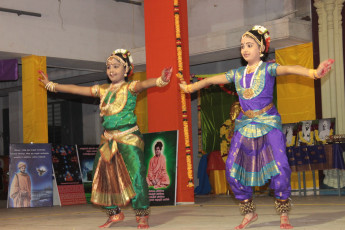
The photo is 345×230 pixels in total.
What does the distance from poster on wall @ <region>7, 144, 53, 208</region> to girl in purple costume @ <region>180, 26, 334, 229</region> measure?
6073 mm

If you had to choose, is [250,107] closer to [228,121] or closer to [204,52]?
[204,52]

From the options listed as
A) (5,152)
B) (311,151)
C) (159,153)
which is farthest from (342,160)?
(5,152)

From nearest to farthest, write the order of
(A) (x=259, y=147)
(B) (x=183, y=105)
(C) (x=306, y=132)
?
(A) (x=259, y=147) < (B) (x=183, y=105) < (C) (x=306, y=132)

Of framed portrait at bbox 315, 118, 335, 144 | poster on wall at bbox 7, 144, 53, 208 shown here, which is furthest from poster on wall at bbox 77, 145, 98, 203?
framed portrait at bbox 315, 118, 335, 144

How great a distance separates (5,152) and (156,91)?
34.2 feet

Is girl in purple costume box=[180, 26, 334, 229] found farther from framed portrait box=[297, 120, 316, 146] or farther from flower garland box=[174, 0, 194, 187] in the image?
framed portrait box=[297, 120, 316, 146]

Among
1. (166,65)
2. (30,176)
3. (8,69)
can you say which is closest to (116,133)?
(166,65)

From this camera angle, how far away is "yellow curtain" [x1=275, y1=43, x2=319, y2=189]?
10.6m

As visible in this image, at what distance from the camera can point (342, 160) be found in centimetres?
930

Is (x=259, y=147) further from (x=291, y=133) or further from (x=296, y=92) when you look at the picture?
(x=296, y=92)

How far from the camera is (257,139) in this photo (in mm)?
4559

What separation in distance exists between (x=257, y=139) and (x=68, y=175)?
253 inches

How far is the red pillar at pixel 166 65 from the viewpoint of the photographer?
328 inches

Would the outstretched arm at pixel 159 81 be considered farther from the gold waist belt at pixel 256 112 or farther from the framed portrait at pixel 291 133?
the framed portrait at pixel 291 133
